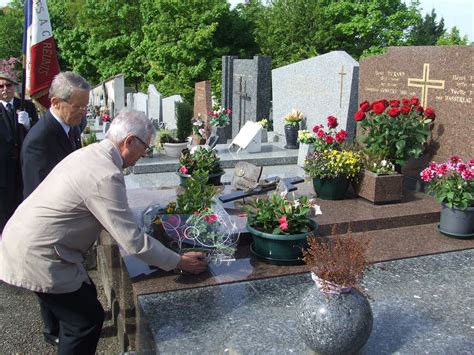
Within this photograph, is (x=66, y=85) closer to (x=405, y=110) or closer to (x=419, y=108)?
(x=405, y=110)

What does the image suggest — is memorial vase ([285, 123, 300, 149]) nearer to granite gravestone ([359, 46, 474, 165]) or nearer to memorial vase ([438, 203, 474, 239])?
granite gravestone ([359, 46, 474, 165])

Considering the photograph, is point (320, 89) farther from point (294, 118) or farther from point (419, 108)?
point (419, 108)

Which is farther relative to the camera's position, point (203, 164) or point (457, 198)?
point (203, 164)

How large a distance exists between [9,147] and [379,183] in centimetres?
374

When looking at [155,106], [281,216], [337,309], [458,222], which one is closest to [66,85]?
[281,216]

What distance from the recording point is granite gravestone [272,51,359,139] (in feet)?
30.6

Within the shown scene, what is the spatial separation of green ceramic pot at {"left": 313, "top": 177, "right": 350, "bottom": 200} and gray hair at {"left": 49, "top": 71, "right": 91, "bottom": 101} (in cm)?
291

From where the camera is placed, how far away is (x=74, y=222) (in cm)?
243

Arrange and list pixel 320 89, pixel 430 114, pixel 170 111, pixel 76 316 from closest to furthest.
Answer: pixel 76 316
pixel 430 114
pixel 320 89
pixel 170 111

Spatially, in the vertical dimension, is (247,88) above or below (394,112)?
above

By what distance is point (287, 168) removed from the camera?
912cm

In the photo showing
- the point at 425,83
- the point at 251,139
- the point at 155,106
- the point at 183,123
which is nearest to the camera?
the point at 425,83

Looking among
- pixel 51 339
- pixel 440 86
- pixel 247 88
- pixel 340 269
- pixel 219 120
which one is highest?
pixel 247 88

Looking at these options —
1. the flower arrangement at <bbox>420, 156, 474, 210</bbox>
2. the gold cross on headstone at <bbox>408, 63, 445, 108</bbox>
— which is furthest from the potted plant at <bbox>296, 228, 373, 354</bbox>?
the gold cross on headstone at <bbox>408, 63, 445, 108</bbox>
